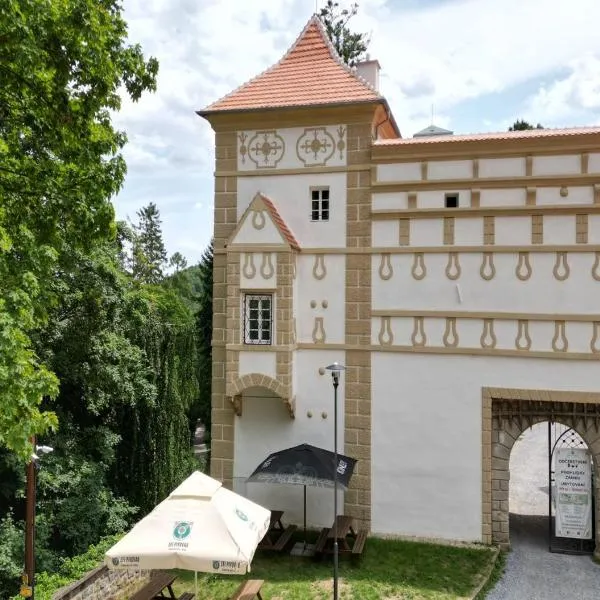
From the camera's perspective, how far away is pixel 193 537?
840cm

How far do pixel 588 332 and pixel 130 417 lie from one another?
13495 millimetres

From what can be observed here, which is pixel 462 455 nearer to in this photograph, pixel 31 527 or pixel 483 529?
pixel 483 529

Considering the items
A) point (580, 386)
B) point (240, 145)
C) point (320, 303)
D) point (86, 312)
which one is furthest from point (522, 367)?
point (86, 312)

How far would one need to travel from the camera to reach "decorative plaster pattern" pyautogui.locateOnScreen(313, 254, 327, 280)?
13.4 meters

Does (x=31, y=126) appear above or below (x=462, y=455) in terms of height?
above

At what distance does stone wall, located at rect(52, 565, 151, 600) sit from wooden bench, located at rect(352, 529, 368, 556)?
4.49 meters

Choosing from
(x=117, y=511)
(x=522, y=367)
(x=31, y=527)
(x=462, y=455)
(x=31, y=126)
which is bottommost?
(x=117, y=511)

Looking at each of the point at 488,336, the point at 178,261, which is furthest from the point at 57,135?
the point at 178,261

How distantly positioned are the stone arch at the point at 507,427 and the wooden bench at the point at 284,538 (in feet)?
13.3

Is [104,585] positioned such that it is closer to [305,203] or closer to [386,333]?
[386,333]

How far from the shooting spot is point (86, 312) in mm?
16469

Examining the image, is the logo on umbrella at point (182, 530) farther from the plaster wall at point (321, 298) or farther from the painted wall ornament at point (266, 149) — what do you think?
the painted wall ornament at point (266, 149)

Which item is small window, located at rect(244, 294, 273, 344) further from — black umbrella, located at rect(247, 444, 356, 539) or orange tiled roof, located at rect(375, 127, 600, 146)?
orange tiled roof, located at rect(375, 127, 600, 146)

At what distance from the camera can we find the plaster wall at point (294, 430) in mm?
13266
